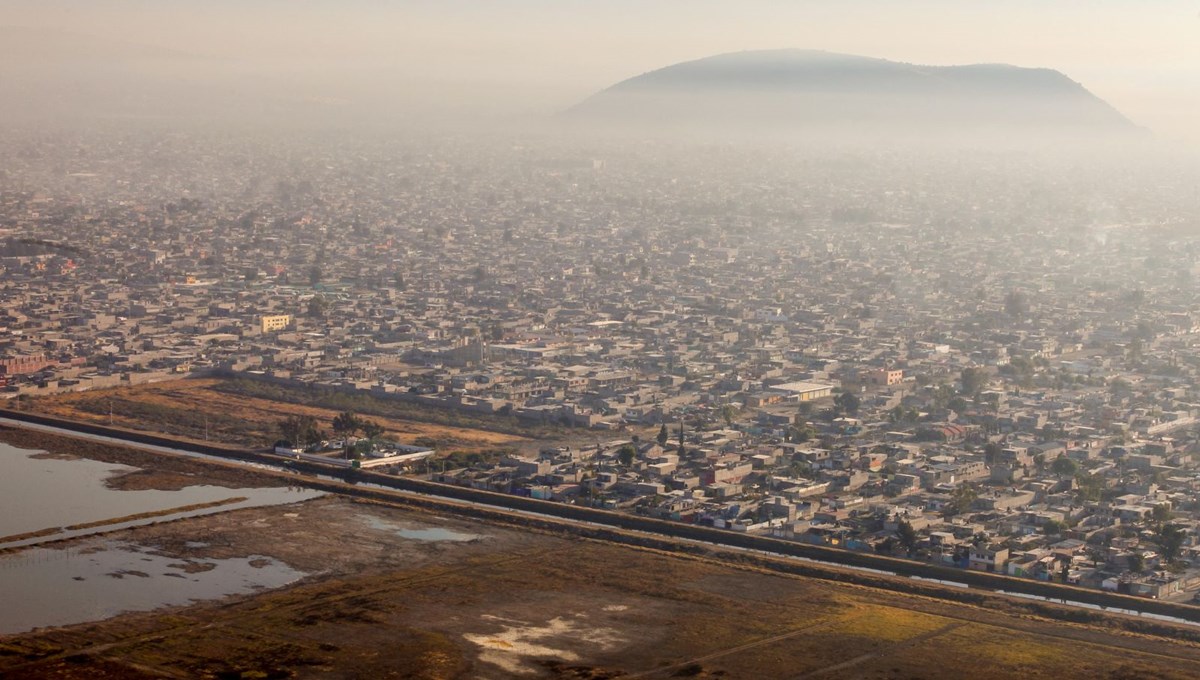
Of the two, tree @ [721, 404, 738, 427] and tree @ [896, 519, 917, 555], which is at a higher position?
tree @ [896, 519, 917, 555]

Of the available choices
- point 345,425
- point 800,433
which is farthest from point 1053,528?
point 345,425

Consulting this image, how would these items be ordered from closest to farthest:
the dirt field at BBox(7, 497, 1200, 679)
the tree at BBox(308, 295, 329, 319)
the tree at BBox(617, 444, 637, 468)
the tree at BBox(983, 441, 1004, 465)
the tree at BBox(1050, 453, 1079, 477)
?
the dirt field at BBox(7, 497, 1200, 679) → the tree at BBox(617, 444, 637, 468) → the tree at BBox(1050, 453, 1079, 477) → the tree at BBox(983, 441, 1004, 465) → the tree at BBox(308, 295, 329, 319)

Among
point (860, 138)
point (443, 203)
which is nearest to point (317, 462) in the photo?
point (443, 203)

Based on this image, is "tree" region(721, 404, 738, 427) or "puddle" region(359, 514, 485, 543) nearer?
"puddle" region(359, 514, 485, 543)

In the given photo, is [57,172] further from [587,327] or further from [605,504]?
[605,504]

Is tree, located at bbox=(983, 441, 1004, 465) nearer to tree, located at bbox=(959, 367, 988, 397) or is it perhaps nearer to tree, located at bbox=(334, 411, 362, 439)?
tree, located at bbox=(959, 367, 988, 397)

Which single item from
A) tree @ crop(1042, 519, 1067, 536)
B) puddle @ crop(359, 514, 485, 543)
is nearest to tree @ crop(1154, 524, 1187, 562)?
tree @ crop(1042, 519, 1067, 536)
